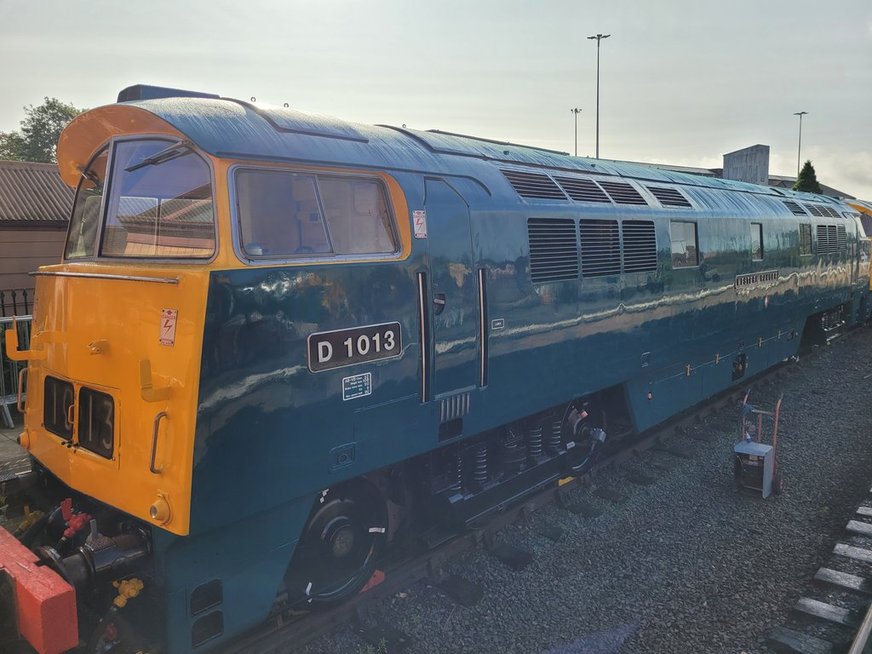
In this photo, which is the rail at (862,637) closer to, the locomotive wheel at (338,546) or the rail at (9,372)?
the locomotive wheel at (338,546)

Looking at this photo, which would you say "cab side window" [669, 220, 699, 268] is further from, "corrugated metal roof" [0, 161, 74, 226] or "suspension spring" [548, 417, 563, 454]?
"corrugated metal roof" [0, 161, 74, 226]

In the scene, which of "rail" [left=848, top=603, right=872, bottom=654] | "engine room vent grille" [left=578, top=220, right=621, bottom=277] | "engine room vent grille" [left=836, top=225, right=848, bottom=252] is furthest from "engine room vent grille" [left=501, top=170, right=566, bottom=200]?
"engine room vent grille" [left=836, top=225, right=848, bottom=252]

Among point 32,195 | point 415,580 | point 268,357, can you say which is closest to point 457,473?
point 415,580

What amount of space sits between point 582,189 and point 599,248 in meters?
0.60

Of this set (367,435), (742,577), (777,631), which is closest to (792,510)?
(742,577)

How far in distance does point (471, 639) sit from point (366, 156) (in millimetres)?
3242

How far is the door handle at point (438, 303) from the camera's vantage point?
4305mm

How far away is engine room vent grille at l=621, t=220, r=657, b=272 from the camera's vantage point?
6.34m

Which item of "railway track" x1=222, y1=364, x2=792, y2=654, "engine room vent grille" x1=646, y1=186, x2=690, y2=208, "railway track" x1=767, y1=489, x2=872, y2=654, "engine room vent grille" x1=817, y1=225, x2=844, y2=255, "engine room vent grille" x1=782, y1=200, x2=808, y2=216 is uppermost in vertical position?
"engine room vent grille" x1=782, y1=200, x2=808, y2=216

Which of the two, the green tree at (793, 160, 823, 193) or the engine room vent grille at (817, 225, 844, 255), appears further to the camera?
the green tree at (793, 160, 823, 193)

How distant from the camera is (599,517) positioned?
20.0ft

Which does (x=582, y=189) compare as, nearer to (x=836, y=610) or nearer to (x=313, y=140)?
(x=313, y=140)

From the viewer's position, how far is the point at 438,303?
4320 millimetres

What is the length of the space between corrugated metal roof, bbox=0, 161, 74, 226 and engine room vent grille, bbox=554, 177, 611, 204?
9.12 metres
